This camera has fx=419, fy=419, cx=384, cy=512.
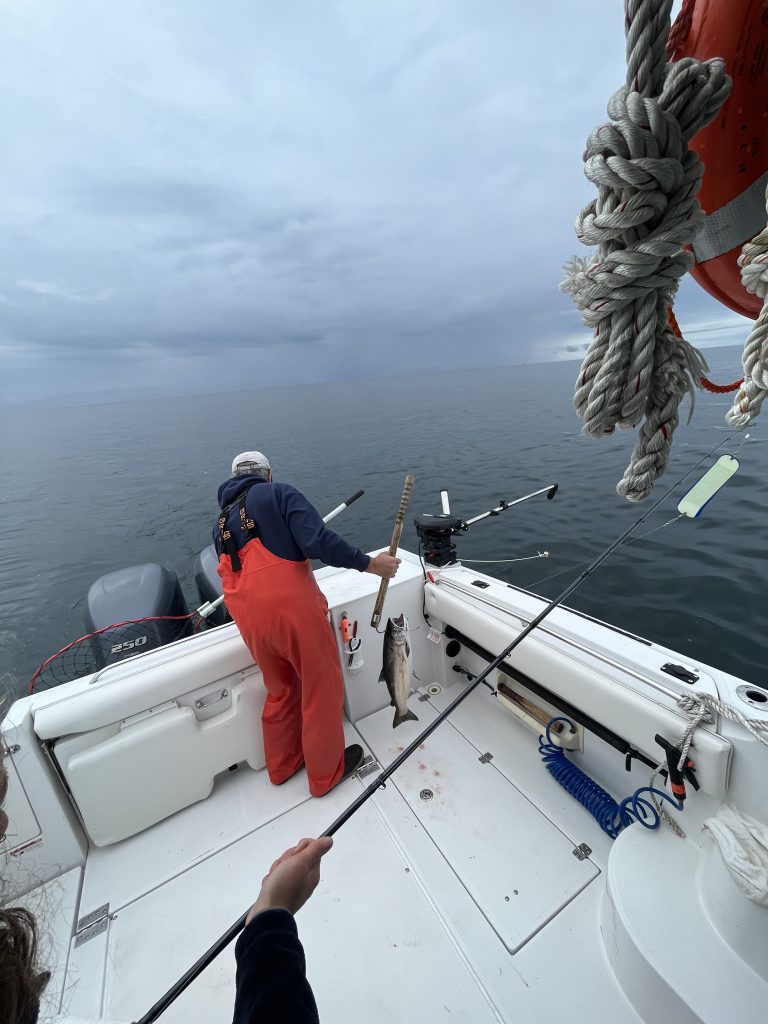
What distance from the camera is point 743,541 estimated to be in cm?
628

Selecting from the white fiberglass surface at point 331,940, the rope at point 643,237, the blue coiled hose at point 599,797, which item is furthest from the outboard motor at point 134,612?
the rope at point 643,237

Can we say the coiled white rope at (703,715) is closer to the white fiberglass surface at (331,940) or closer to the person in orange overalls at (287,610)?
the white fiberglass surface at (331,940)

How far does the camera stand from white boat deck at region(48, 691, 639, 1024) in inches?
70.4

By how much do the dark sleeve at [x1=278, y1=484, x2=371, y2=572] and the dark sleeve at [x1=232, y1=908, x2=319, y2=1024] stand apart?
5.24ft

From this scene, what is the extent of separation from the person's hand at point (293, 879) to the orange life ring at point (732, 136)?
222 centimetres

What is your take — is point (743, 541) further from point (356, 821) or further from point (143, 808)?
point (143, 808)

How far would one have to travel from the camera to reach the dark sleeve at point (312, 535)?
8.08ft

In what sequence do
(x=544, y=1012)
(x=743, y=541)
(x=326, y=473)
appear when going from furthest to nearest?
(x=326, y=473) < (x=743, y=541) < (x=544, y=1012)

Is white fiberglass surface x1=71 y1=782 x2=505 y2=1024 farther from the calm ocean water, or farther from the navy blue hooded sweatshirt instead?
the navy blue hooded sweatshirt

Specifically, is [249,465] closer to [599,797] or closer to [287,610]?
[287,610]

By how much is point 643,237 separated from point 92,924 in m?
3.66

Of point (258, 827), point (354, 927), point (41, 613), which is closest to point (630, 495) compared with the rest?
point (354, 927)

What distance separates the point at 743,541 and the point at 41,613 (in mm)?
11147

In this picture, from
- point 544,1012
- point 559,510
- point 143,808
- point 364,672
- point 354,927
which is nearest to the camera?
point 544,1012
